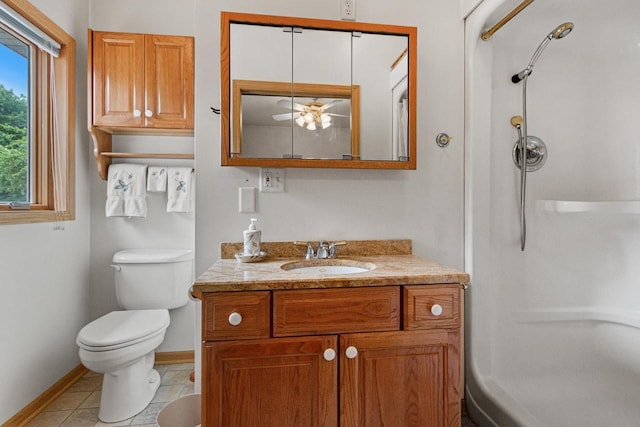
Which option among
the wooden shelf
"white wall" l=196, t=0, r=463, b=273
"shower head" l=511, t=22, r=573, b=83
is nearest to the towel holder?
the wooden shelf

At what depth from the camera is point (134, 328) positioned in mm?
1631

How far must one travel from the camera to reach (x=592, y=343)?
165 centimetres

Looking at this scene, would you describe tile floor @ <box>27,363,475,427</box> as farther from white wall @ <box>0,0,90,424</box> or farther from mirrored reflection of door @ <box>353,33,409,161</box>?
mirrored reflection of door @ <box>353,33,409,161</box>

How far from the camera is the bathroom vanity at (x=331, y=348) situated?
1002mm

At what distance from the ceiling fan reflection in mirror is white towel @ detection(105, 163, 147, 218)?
1.11m

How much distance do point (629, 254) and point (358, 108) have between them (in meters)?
1.60

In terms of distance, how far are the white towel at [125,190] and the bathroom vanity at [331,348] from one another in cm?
118

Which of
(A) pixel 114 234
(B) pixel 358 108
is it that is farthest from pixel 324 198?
(A) pixel 114 234

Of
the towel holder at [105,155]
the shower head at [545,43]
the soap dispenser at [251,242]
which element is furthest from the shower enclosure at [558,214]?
the towel holder at [105,155]

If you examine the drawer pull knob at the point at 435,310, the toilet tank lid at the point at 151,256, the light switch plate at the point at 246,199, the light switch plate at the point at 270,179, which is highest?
the light switch plate at the point at 270,179

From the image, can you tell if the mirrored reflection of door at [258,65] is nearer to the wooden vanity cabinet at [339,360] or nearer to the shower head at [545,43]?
the wooden vanity cabinet at [339,360]

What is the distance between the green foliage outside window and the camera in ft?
5.22

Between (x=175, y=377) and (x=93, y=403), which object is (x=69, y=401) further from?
(x=175, y=377)

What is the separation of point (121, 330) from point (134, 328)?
6cm
